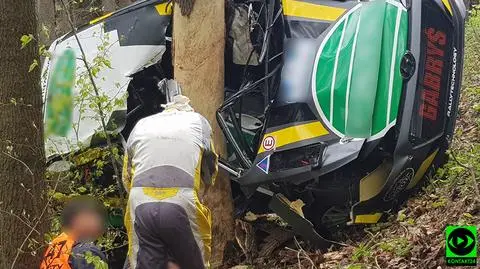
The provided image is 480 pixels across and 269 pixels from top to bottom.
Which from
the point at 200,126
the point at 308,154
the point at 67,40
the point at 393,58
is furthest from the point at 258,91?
the point at 67,40

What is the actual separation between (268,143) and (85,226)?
7.32ft

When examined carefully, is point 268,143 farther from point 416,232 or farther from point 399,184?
point 416,232

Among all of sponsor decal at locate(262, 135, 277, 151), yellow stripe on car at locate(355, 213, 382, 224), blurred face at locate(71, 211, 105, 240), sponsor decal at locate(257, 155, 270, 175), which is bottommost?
yellow stripe on car at locate(355, 213, 382, 224)

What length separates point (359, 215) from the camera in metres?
5.64

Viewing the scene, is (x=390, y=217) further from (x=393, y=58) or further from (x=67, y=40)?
(x=67, y=40)

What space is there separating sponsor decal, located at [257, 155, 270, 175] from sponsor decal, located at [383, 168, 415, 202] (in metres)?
0.99

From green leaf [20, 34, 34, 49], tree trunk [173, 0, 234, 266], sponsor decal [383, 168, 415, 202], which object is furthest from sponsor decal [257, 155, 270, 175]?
green leaf [20, 34, 34, 49]

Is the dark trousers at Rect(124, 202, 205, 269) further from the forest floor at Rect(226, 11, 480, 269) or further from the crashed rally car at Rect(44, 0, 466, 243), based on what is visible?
Result: the crashed rally car at Rect(44, 0, 466, 243)

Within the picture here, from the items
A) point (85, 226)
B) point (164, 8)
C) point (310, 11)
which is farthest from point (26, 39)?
point (310, 11)

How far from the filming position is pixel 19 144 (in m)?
4.56

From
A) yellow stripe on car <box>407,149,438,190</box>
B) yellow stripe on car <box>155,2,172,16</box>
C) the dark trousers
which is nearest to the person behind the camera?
the dark trousers

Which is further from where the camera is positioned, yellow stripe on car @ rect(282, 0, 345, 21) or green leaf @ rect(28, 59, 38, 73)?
yellow stripe on car @ rect(282, 0, 345, 21)

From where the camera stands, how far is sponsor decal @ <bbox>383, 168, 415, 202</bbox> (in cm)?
564

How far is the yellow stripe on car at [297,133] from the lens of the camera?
5.68 metres
